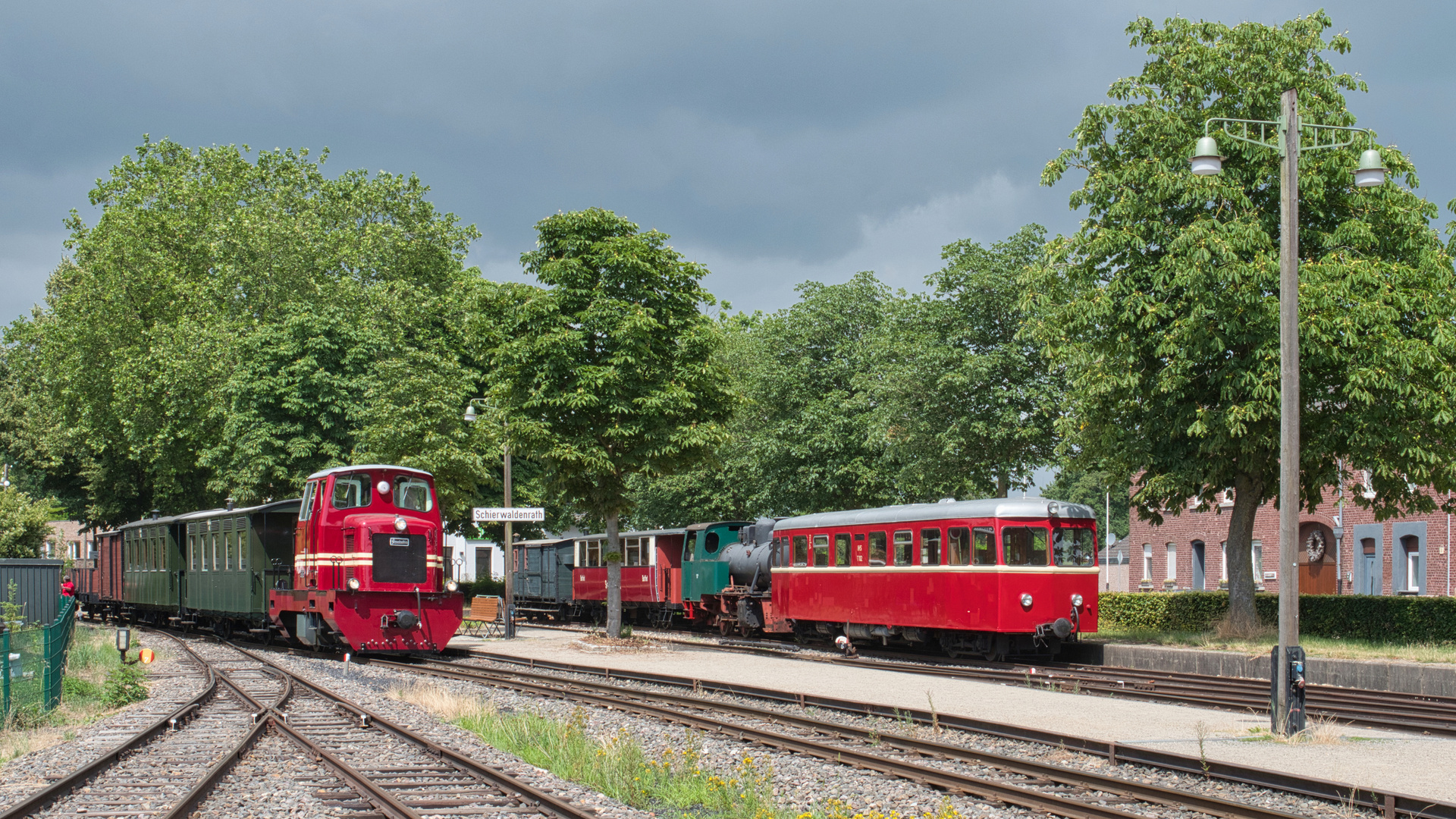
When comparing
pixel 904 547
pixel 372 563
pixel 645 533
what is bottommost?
pixel 645 533

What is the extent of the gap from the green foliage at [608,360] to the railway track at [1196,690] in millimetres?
5978

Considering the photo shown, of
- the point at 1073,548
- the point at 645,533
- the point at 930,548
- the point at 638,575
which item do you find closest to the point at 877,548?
the point at 930,548

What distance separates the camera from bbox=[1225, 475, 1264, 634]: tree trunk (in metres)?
22.7

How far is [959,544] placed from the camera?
2103cm

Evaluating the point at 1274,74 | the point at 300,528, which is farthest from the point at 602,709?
the point at 1274,74

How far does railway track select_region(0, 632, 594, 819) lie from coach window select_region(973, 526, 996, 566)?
1075 centimetres

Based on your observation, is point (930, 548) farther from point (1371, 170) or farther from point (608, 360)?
point (1371, 170)

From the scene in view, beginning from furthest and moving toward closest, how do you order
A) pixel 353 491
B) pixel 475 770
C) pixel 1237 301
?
pixel 353 491 < pixel 1237 301 < pixel 475 770

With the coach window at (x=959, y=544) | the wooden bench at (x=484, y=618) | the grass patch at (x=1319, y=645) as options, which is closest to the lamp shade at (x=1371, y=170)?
the grass patch at (x=1319, y=645)

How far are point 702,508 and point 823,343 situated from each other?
873 cm

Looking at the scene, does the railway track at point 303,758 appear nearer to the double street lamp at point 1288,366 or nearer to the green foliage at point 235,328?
the double street lamp at point 1288,366

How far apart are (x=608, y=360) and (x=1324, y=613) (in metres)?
15.5

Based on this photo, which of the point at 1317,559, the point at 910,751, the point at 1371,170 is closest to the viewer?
the point at 910,751

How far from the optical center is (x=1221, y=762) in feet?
33.4
